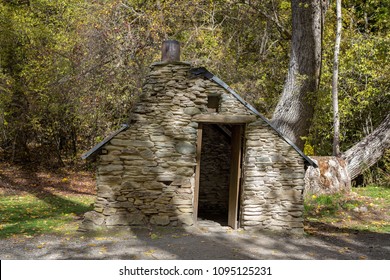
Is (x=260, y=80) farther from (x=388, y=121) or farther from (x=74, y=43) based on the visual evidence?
(x=74, y=43)

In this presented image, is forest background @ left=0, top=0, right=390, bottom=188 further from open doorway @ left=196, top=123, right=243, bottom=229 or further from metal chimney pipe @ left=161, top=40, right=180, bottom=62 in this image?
metal chimney pipe @ left=161, top=40, right=180, bottom=62

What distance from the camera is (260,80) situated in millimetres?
15727

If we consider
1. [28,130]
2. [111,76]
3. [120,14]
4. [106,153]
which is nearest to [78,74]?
[111,76]

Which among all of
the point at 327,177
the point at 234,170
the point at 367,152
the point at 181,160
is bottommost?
the point at 327,177

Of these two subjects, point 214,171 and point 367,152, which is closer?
point 214,171

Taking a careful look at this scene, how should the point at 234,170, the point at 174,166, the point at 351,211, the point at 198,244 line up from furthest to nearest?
1. the point at 351,211
2. the point at 234,170
3. the point at 174,166
4. the point at 198,244

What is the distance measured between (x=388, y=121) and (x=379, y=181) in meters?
2.37

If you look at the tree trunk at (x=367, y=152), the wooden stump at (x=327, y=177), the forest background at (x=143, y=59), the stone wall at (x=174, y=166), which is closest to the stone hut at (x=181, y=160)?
the stone wall at (x=174, y=166)

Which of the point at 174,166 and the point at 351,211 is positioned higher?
the point at 174,166

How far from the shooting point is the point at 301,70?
12.8 m

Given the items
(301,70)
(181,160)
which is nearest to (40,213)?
(181,160)

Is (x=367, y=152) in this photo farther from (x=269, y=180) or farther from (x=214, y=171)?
(x=269, y=180)

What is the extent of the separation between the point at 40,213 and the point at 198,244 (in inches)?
206

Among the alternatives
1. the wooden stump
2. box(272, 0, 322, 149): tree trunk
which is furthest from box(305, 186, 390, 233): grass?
box(272, 0, 322, 149): tree trunk
